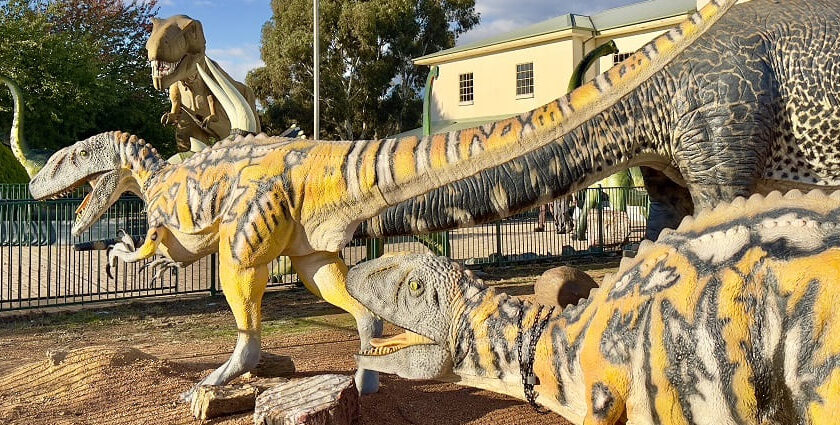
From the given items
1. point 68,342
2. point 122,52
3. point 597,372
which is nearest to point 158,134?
point 122,52

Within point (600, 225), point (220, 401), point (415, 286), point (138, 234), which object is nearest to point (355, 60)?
point (600, 225)

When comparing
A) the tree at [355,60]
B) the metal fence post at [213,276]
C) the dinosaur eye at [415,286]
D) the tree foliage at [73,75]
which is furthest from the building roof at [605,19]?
the dinosaur eye at [415,286]

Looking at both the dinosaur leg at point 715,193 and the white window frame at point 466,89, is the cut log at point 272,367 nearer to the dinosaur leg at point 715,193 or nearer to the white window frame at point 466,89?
the dinosaur leg at point 715,193

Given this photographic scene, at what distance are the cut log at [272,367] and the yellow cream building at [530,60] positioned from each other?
1837 centimetres

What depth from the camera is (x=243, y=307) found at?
14.6 feet

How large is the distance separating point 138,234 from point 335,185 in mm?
9227

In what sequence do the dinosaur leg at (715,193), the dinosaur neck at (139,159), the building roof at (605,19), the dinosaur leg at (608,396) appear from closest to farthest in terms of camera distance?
1. the dinosaur leg at (608,396)
2. the dinosaur leg at (715,193)
3. the dinosaur neck at (139,159)
4. the building roof at (605,19)

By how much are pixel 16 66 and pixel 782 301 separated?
25660 mm

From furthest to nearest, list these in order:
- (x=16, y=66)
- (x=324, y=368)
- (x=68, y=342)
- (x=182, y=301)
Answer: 1. (x=16, y=66)
2. (x=182, y=301)
3. (x=68, y=342)
4. (x=324, y=368)

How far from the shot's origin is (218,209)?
4434mm

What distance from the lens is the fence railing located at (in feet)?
35.0

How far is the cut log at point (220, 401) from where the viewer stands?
177 inches

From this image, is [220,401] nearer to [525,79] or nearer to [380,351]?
[380,351]

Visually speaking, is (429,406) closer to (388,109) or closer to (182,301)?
(182,301)
